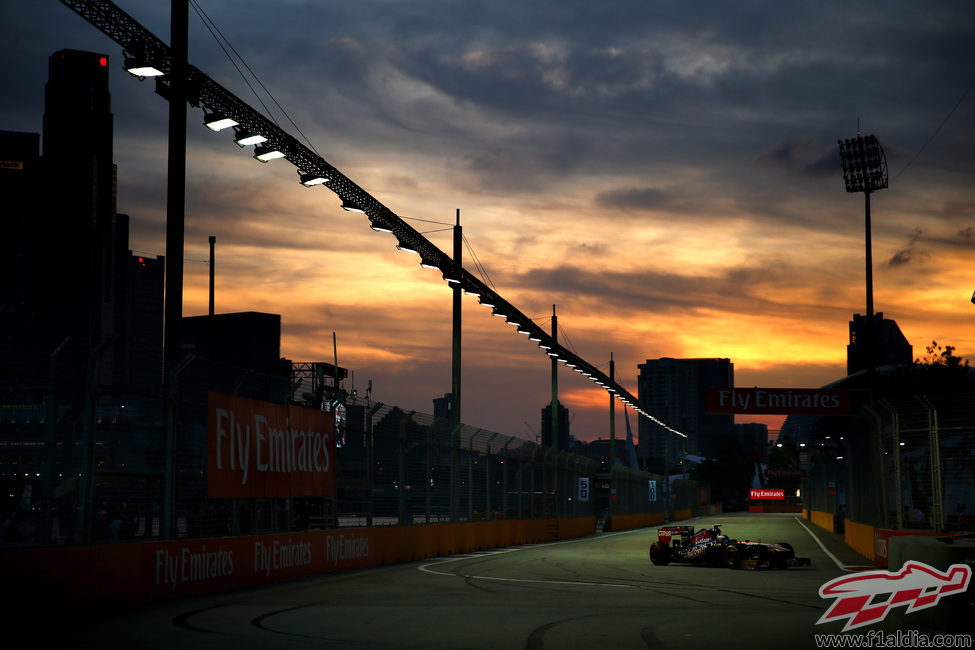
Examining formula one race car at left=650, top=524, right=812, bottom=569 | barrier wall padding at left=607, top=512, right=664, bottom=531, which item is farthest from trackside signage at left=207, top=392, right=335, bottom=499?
barrier wall padding at left=607, top=512, right=664, bottom=531

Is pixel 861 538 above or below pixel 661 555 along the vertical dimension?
below

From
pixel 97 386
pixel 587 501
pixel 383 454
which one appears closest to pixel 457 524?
pixel 383 454

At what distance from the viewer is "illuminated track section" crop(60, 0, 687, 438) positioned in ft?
56.6

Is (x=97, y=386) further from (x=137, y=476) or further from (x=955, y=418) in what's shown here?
(x=955, y=418)

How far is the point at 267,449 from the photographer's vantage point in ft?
61.0

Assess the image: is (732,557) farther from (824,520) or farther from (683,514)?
(683,514)

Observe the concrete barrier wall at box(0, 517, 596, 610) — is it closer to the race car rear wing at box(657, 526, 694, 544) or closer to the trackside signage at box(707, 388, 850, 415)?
the race car rear wing at box(657, 526, 694, 544)

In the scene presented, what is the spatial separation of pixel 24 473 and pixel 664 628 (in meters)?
7.04

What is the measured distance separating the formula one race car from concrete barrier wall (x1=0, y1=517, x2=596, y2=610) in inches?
227

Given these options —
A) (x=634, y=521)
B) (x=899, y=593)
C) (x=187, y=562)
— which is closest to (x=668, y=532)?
(x=187, y=562)

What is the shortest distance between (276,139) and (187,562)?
9.51m

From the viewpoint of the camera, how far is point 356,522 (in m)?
22.5

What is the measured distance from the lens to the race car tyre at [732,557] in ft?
73.2

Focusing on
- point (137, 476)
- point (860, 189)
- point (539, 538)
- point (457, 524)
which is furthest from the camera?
point (860, 189)
